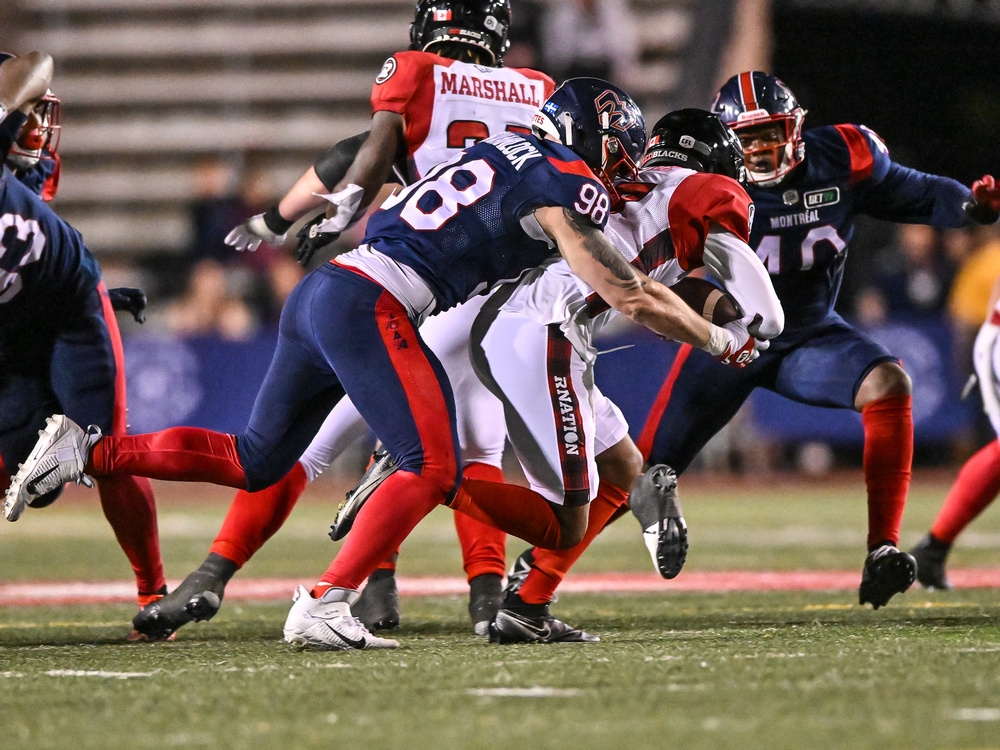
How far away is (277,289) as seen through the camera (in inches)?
460

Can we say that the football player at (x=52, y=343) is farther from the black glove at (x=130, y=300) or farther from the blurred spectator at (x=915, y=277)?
the blurred spectator at (x=915, y=277)

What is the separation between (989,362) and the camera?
579cm

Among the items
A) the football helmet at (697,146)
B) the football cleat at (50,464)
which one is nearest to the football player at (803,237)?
the football helmet at (697,146)

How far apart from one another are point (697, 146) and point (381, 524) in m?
1.49

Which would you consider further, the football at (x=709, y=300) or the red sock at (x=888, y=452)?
the red sock at (x=888, y=452)

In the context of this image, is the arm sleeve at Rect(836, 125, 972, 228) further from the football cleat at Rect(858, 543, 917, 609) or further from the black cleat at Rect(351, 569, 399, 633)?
the black cleat at Rect(351, 569, 399, 633)

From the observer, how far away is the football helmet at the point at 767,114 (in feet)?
16.7

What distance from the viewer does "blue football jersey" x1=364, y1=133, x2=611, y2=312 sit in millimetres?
3924

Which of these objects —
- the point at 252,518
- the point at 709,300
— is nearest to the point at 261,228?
the point at 252,518

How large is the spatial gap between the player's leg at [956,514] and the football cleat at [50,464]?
123 inches

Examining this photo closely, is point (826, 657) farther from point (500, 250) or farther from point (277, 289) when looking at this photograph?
point (277, 289)

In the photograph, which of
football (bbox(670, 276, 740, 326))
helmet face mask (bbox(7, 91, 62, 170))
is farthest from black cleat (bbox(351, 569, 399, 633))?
helmet face mask (bbox(7, 91, 62, 170))

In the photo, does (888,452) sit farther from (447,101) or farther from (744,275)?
(447,101)

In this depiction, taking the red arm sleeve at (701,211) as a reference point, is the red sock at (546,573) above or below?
below
